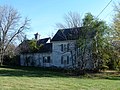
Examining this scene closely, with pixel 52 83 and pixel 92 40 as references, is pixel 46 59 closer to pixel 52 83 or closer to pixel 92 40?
pixel 92 40

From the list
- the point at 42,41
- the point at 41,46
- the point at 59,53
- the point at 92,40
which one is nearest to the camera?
the point at 92,40

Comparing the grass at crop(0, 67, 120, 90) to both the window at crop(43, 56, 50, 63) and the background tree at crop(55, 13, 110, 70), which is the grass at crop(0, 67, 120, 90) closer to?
the background tree at crop(55, 13, 110, 70)

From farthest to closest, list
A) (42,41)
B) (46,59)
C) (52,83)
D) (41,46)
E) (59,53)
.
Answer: (42,41), (41,46), (46,59), (59,53), (52,83)

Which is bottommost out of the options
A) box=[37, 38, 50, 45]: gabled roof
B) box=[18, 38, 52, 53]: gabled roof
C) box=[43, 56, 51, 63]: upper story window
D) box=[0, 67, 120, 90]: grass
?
box=[0, 67, 120, 90]: grass

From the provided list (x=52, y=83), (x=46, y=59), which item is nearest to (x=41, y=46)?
(x=46, y=59)

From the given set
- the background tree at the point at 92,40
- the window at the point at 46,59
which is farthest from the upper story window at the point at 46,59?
the background tree at the point at 92,40

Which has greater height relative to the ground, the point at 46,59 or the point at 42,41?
the point at 42,41

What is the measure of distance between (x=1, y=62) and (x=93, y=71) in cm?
2633

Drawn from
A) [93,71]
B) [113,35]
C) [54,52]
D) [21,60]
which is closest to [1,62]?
[21,60]

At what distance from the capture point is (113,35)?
148 ft

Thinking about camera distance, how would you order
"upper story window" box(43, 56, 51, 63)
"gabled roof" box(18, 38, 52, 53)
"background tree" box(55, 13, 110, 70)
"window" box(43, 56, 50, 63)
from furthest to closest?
1. "gabled roof" box(18, 38, 52, 53)
2. "window" box(43, 56, 50, 63)
3. "upper story window" box(43, 56, 51, 63)
4. "background tree" box(55, 13, 110, 70)


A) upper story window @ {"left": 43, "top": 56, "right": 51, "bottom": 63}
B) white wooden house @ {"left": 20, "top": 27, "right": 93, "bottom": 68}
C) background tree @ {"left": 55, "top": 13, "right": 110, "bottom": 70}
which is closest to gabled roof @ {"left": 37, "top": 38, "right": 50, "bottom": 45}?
A: white wooden house @ {"left": 20, "top": 27, "right": 93, "bottom": 68}

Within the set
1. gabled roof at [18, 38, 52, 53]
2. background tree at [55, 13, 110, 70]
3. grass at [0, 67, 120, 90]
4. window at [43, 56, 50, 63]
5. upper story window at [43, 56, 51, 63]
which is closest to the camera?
grass at [0, 67, 120, 90]

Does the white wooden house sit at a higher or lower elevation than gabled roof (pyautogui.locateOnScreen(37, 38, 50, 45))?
lower
